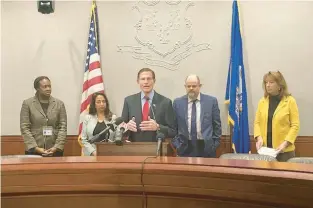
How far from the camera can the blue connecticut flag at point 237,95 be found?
409cm

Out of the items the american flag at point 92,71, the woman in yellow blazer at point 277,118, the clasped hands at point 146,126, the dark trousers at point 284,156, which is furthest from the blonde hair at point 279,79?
the american flag at point 92,71

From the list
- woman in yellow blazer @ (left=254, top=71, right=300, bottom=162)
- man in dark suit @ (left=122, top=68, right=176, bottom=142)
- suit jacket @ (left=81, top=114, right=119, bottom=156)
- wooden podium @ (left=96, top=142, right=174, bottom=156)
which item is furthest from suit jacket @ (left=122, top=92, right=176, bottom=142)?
woman in yellow blazer @ (left=254, top=71, right=300, bottom=162)

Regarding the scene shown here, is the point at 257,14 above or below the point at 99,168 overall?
above

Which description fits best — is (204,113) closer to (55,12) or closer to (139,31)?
(139,31)

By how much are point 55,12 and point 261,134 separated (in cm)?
278

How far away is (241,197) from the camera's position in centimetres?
114

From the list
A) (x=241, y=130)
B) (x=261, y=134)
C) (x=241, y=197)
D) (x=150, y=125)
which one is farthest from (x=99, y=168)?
(x=241, y=130)

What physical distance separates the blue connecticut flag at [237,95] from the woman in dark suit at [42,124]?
172 cm

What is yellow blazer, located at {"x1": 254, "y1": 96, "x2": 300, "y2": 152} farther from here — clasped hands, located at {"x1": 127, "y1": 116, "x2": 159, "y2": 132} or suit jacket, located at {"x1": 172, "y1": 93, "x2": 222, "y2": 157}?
clasped hands, located at {"x1": 127, "y1": 116, "x2": 159, "y2": 132}

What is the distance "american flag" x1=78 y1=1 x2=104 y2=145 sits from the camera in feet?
14.5

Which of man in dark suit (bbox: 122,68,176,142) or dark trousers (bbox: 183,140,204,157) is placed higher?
man in dark suit (bbox: 122,68,176,142)

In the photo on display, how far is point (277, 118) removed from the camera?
11.1 feet

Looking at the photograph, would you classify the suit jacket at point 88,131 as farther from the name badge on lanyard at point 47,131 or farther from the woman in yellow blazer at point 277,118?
the woman in yellow blazer at point 277,118

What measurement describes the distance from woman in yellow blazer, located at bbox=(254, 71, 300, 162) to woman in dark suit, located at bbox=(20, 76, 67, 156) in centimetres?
181
